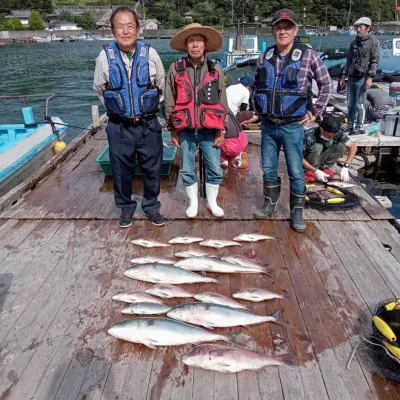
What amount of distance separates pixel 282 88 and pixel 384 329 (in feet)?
7.87

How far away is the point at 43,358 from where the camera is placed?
2.47 m

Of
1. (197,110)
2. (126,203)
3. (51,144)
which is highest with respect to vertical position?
(197,110)

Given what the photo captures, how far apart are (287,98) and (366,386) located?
260 cm

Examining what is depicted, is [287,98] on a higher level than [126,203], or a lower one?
higher

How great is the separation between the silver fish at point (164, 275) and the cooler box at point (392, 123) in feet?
24.6

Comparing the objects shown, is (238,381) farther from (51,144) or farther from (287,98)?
(51,144)

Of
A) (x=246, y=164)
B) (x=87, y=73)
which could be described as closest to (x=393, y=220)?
(x=246, y=164)

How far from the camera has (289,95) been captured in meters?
3.71

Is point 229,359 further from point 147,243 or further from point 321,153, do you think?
point 321,153

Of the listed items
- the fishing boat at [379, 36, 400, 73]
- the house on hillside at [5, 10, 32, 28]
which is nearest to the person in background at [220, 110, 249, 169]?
the fishing boat at [379, 36, 400, 73]

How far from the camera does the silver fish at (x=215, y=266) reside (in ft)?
11.1

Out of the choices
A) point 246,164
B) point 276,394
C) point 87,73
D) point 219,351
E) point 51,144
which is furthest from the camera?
point 87,73

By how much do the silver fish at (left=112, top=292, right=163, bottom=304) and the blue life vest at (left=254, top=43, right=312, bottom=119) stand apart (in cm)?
220

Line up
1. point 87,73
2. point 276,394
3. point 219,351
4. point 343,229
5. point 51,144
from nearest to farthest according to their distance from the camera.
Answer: point 276,394 < point 219,351 < point 343,229 < point 51,144 < point 87,73
